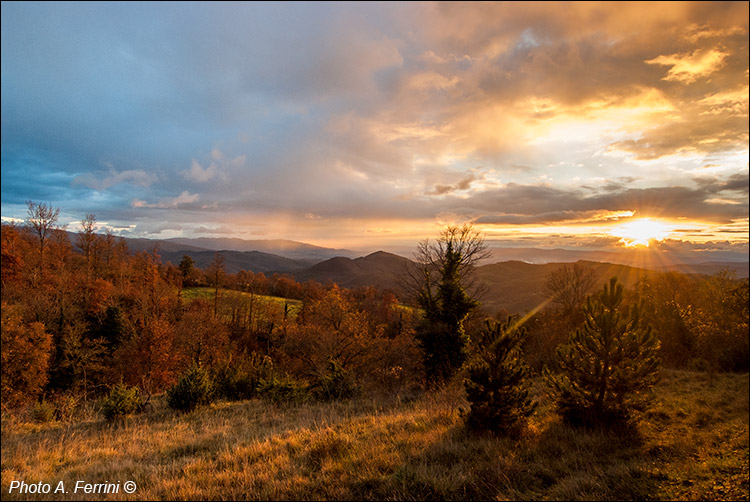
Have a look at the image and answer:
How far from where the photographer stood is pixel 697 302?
26.6m

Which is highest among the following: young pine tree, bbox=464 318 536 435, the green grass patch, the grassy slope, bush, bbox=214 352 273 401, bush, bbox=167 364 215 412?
young pine tree, bbox=464 318 536 435

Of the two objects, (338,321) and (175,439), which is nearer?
(175,439)

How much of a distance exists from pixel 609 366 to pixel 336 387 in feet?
37.0

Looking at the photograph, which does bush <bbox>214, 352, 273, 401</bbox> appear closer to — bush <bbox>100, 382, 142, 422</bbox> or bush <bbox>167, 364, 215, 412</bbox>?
bush <bbox>167, 364, 215, 412</bbox>

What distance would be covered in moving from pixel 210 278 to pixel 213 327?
3019 centimetres

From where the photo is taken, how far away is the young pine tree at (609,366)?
26.9ft

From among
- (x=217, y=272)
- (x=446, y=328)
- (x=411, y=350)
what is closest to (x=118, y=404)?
(x=446, y=328)

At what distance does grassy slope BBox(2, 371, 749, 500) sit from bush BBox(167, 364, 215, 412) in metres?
2.52

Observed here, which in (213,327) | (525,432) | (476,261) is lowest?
(213,327)

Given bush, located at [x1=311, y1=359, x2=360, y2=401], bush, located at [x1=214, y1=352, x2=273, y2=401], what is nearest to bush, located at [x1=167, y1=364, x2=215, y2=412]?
bush, located at [x1=214, y1=352, x2=273, y2=401]

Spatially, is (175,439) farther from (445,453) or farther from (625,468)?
(625,468)

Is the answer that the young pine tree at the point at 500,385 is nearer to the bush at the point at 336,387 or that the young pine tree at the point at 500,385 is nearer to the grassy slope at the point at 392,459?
the grassy slope at the point at 392,459

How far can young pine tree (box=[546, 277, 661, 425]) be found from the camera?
8.21 metres

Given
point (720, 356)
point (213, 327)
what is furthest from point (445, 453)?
point (213, 327)
